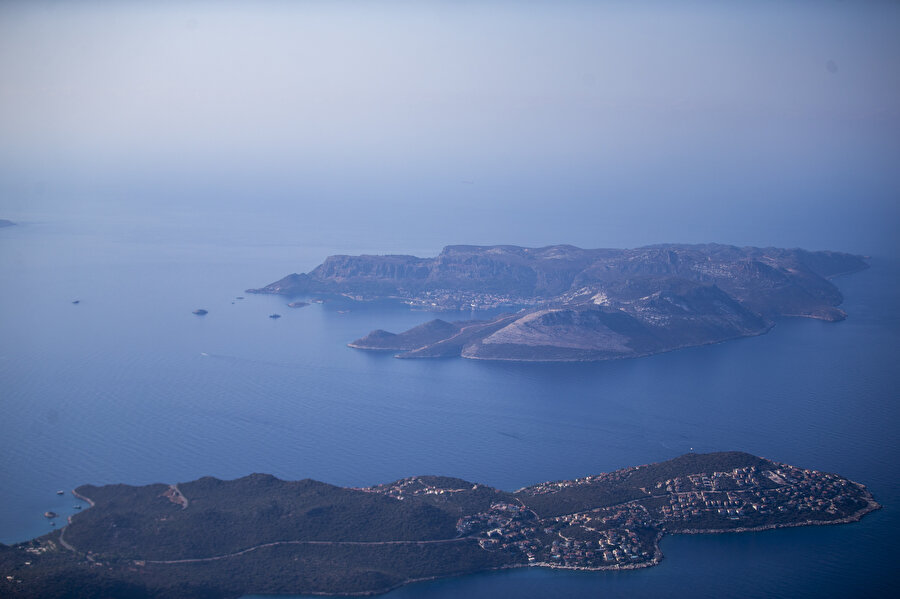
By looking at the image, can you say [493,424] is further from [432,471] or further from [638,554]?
[638,554]

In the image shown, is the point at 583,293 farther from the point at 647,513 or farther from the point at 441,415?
the point at 647,513

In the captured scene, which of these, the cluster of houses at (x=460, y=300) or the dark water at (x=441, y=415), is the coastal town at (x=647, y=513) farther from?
the cluster of houses at (x=460, y=300)

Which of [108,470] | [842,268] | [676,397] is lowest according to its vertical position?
[108,470]

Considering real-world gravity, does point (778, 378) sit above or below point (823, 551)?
above

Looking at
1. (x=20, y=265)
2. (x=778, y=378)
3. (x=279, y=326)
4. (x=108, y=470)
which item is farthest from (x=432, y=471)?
(x=20, y=265)

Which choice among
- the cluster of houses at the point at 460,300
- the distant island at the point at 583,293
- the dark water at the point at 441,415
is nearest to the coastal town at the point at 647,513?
the dark water at the point at 441,415

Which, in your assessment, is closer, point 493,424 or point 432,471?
point 432,471
